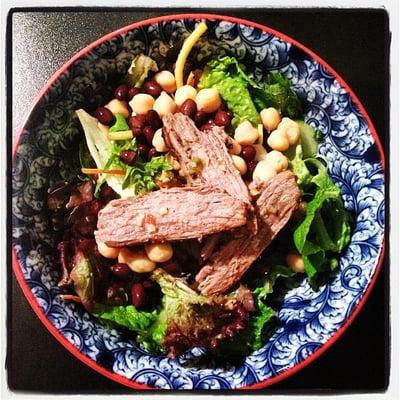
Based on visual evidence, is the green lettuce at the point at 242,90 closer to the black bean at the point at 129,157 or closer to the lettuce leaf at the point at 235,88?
the lettuce leaf at the point at 235,88

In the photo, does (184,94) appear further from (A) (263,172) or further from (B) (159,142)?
(A) (263,172)

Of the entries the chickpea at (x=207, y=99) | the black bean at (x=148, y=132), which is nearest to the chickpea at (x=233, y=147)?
the chickpea at (x=207, y=99)

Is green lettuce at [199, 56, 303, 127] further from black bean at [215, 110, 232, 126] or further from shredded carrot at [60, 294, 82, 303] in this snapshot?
shredded carrot at [60, 294, 82, 303]

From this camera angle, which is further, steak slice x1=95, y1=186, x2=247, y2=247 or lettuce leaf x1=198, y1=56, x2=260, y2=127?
lettuce leaf x1=198, y1=56, x2=260, y2=127

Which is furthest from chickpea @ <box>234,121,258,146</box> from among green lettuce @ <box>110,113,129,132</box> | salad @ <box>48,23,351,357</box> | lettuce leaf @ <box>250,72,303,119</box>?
green lettuce @ <box>110,113,129,132</box>
